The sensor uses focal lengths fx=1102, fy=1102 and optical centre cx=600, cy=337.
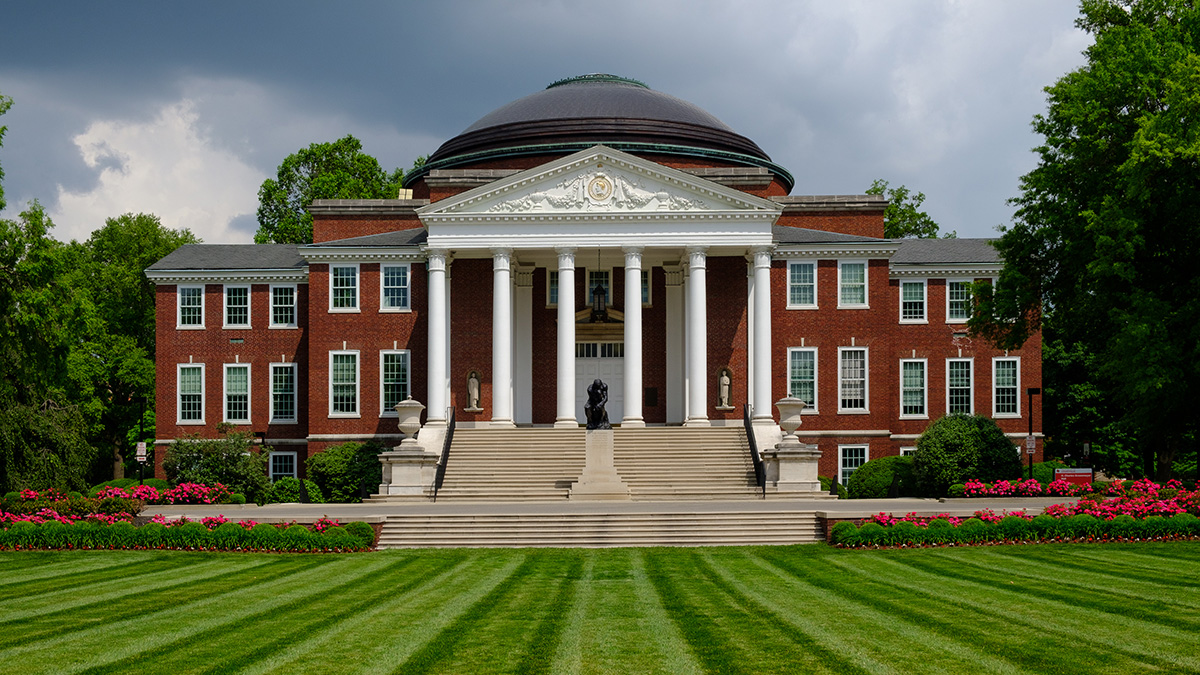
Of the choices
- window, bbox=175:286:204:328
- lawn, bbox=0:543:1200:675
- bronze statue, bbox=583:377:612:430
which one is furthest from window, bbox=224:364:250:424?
lawn, bbox=0:543:1200:675

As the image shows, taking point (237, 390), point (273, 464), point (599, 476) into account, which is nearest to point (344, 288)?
point (237, 390)

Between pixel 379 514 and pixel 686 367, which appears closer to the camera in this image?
pixel 379 514

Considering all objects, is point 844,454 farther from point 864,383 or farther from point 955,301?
point 955,301

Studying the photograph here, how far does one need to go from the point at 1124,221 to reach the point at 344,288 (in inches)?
1150

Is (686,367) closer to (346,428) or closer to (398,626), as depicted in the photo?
(346,428)

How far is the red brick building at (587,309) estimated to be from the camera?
4191 centimetres

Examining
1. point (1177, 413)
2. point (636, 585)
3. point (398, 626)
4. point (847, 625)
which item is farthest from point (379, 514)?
point (1177, 413)

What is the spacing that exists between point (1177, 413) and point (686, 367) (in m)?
17.4

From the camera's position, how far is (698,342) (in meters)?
41.4

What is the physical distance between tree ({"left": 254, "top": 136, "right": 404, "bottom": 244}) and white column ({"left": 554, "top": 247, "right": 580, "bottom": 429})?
105 feet

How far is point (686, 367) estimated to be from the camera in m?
43.8

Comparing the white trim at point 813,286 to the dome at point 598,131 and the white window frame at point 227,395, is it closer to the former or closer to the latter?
the dome at point 598,131

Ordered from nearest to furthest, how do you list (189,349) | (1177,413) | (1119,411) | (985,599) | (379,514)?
1. (985,599)
2. (379,514)
3. (1177,413)
4. (189,349)
5. (1119,411)

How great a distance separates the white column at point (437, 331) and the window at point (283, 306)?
28.0ft
